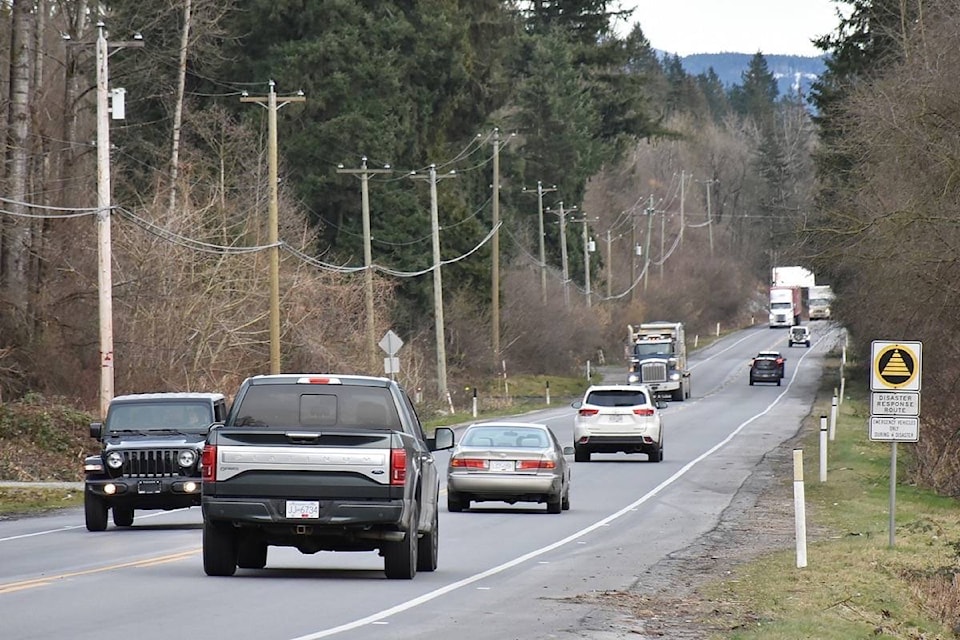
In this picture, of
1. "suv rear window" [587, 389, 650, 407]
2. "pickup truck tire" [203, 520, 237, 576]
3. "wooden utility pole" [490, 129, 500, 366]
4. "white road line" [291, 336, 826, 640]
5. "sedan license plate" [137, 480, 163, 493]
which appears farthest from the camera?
"wooden utility pole" [490, 129, 500, 366]

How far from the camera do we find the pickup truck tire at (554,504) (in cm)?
2878

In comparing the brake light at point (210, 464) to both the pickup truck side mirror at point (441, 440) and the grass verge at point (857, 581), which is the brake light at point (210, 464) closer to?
the pickup truck side mirror at point (441, 440)

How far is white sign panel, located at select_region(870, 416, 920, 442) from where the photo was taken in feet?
72.9

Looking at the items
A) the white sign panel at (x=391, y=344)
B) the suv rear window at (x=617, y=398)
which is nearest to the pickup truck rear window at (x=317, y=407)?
the suv rear window at (x=617, y=398)

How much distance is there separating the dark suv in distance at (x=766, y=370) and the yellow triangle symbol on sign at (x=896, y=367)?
76129 mm

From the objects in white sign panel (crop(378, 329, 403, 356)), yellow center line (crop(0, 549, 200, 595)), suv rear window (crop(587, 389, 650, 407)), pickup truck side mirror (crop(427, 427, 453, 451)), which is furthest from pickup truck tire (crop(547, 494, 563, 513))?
white sign panel (crop(378, 329, 403, 356))

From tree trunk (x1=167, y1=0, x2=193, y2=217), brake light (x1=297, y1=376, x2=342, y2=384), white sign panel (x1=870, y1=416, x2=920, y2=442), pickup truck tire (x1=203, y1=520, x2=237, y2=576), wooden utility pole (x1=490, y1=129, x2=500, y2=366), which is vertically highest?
tree trunk (x1=167, y1=0, x2=193, y2=217)

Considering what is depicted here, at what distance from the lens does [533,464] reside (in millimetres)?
28547

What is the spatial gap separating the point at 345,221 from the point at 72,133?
806 inches

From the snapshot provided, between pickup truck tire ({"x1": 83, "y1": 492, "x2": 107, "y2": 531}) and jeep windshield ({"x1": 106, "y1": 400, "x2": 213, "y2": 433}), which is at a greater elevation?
jeep windshield ({"x1": 106, "y1": 400, "x2": 213, "y2": 433})

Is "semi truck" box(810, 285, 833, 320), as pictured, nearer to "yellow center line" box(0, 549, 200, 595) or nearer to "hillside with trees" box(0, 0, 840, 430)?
"hillside with trees" box(0, 0, 840, 430)

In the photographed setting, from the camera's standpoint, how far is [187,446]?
2484 cm

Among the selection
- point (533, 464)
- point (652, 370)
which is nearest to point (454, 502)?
point (533, 464)

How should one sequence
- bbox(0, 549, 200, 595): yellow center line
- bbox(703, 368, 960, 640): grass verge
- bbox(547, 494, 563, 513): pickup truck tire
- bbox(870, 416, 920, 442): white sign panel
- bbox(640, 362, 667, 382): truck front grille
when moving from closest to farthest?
1. bbox(703, 368, 960, 640): grass verge
2. bbox(0, 549, 200, 595): yellow center line
3. bbox(870, 416, 920, 442): white sign panel
4. bbox(547, 494, 563, 513): pickup truck tire
5. bbox(640, 362, 667, 382): truck front grille
